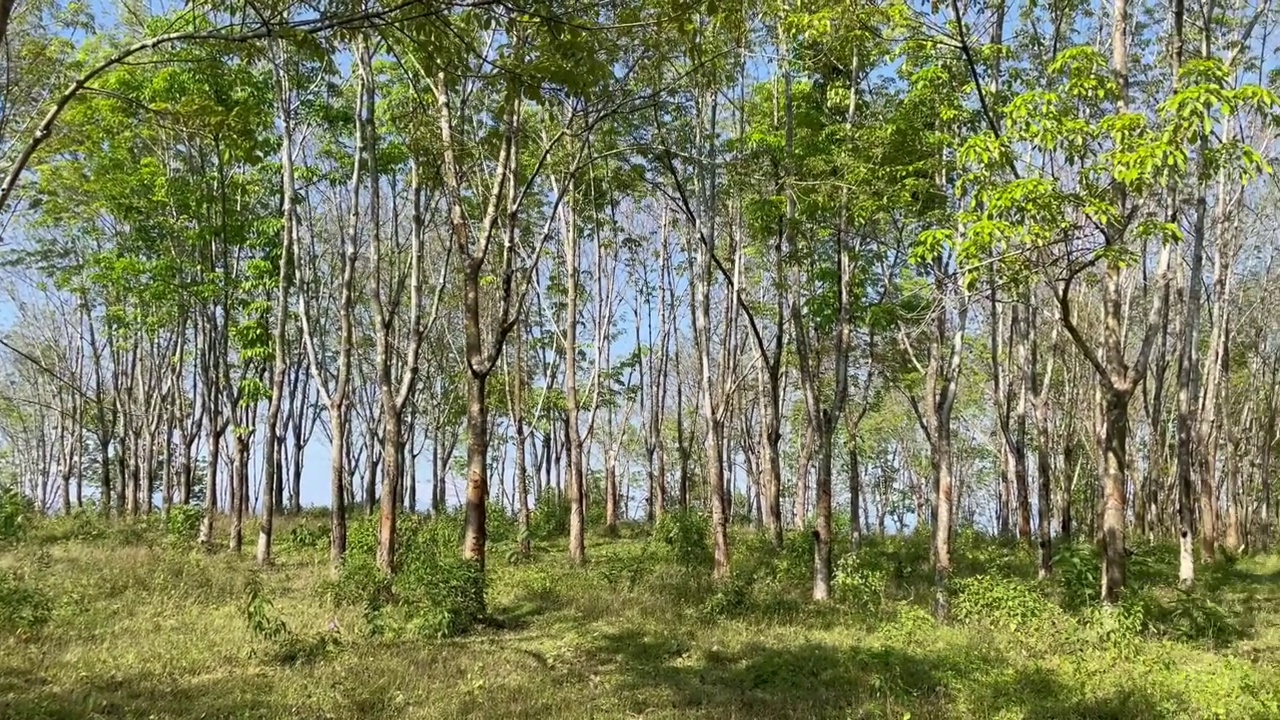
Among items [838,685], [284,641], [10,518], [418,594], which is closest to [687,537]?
[418,594]

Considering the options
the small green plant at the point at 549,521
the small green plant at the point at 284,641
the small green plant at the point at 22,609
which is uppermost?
the small green plant at the point at 22,609

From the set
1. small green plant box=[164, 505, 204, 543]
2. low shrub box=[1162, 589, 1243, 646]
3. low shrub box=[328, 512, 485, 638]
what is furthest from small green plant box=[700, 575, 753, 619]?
small green plant box=[164, 505, 204, 543]

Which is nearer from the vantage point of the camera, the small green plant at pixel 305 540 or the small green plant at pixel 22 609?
the small green plant at pixel 22 609

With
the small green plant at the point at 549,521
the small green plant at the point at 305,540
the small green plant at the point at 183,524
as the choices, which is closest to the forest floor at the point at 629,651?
the small green plant at the point at 183,524

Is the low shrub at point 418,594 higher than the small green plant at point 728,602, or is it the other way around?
the low shrub at point 418,594

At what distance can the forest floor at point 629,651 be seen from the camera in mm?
6438

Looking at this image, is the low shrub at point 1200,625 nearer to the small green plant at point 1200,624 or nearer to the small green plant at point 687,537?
the small green plant at point 1200,624

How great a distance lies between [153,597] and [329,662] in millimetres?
4069

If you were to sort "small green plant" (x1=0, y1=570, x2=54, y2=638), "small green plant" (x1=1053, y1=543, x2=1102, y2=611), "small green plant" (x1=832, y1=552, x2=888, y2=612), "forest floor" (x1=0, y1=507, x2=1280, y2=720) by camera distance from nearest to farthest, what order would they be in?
"forest floor" (x1=0, y1=507, x2=1280, y2=720) → "small green plant" (x1=0, y1=570, x2=54, y2=638) → "small green plant" (x1=1053, y1=543, x2=1102, y2=611) → "small green plant" (x1=832, y1=552, x2=888, y2=612)

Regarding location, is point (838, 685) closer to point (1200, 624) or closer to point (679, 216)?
point (1200, 624)

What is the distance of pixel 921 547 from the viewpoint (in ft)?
65.0

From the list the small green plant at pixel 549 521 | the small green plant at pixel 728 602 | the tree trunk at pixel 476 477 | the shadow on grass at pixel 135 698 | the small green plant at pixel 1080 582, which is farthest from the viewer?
the small green plant at pixel 549 521

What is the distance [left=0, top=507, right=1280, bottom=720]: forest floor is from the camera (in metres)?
6.44

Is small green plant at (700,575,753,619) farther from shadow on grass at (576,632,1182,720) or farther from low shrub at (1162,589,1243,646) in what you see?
low shrub at (1162,589,1243,646)
